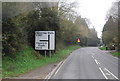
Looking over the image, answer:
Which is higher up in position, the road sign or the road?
the road sign

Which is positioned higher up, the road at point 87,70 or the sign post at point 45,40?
the sign post at point 45,40

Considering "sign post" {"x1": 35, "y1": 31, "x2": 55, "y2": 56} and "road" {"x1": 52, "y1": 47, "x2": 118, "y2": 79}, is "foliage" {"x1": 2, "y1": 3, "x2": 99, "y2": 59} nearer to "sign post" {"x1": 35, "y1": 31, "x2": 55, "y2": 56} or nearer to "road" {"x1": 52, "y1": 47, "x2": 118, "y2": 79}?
"sign post" {"x1": 35, "y1": 31, "x2": 55, "y2": 56}

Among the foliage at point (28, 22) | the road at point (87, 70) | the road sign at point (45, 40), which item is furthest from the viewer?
the road sign at point (45, 40)

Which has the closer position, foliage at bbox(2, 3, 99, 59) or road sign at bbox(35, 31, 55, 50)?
foliage at bbox(2, 3, 99, 59)

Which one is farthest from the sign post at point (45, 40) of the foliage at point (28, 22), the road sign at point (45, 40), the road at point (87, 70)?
the road at point (87, 70)

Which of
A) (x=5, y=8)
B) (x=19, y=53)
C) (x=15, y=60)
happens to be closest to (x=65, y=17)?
(x=19, y=53)

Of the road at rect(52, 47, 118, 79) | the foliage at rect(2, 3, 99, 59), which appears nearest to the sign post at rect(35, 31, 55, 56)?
the foliage at rect(2, 3, 99, 59)

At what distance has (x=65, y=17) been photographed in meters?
41.1

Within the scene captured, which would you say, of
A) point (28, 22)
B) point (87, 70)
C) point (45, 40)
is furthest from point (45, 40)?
point (87, 70)

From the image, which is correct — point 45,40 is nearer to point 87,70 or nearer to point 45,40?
point 45,40

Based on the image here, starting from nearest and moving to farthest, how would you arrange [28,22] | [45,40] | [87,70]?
[87,70] → [45,40] → [28,22]

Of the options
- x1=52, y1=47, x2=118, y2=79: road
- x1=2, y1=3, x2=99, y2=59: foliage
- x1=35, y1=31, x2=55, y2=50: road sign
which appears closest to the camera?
x1=52, y1=47, x2=118, y2=79: road

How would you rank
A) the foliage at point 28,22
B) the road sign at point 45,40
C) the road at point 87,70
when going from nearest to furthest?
the road at point 87,70
the foliage at point 28,22
the road sign at point 45,40

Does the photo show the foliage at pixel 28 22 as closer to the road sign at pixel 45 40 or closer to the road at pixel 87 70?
the road sign at pixel 45 40
